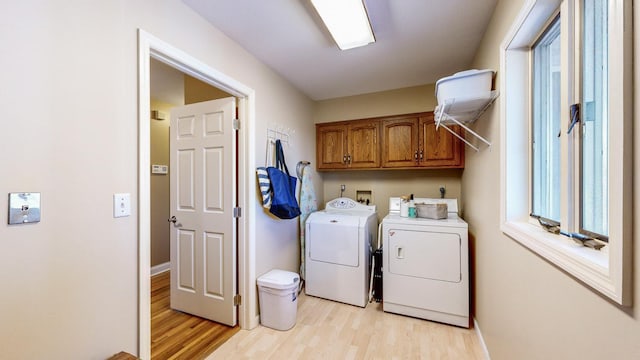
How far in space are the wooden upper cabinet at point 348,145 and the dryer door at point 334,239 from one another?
0.78m

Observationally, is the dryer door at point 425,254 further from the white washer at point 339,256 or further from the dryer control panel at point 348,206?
the dryer control panel at point 348,206

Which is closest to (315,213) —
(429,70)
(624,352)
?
(429,70)

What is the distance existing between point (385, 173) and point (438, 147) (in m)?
0.74

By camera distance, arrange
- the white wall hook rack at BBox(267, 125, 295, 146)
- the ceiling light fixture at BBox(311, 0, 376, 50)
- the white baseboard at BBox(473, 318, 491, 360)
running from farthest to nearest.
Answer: the white wall hook rack at BBox(267, 125, 295, 146)
the white baseboard at BBox(473, 318, 491, 360)
the ceiling light fixture at BBox(311, 0, 376, 50)

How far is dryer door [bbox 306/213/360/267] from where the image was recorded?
8.37 feet

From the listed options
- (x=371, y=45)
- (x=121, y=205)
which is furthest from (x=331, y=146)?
(x=121, y=205)

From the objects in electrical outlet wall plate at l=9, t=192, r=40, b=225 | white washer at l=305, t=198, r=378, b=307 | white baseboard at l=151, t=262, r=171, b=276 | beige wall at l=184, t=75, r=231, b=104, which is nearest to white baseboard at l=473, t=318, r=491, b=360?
white washer at l=305, t=198, r=378, b=307

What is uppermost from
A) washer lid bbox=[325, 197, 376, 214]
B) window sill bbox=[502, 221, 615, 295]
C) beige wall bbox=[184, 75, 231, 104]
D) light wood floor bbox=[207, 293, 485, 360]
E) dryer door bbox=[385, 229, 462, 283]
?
beige wall bbox=[184, 75, 231, 104]

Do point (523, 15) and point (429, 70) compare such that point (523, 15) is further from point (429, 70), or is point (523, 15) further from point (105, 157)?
point (105, 157)

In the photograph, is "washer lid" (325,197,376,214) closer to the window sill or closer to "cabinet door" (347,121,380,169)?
"cabinet door" (347,121,380,169)

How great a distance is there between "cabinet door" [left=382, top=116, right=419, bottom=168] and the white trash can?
68.7 inches

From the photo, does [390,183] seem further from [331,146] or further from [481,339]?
[481,339]

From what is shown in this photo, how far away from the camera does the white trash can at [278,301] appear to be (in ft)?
7.04

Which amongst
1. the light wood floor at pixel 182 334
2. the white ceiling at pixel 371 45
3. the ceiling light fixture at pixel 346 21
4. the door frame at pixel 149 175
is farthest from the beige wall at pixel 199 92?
the light wood floor at pixel 182 334
